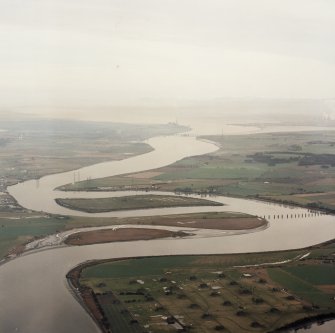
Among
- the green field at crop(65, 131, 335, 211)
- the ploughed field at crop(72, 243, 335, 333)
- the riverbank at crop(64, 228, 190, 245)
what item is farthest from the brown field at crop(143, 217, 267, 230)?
the green field at crop(65, 131, 335, 211)

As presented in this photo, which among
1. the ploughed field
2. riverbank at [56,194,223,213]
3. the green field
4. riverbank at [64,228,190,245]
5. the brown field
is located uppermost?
the green field

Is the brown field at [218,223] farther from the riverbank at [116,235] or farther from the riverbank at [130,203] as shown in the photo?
the riverbank at [130,203]

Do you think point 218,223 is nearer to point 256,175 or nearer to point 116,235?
point 116,235

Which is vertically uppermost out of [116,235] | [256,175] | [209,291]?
[256,175]

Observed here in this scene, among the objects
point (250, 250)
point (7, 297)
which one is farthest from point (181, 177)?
point (7, 297)

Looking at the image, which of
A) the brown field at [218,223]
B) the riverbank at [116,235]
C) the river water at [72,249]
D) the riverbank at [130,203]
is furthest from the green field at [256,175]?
the riverbank at [116,235]

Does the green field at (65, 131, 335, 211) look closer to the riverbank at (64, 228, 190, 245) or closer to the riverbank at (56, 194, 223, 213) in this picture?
the riverbank at (56, 194, 223, 213)

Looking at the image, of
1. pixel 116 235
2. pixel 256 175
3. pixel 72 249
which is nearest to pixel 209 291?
pixel 72 249
